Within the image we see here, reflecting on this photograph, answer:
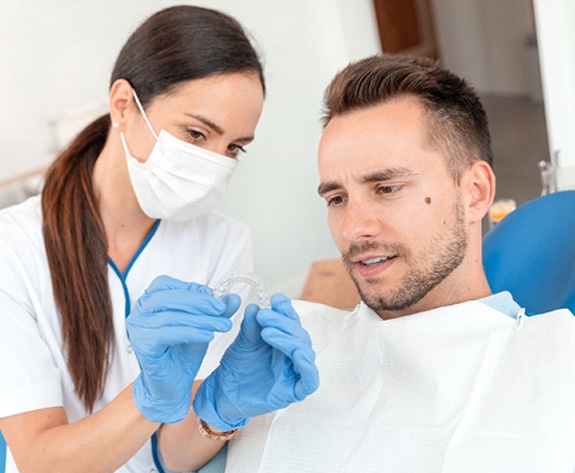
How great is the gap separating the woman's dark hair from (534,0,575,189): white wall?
1.11 metres

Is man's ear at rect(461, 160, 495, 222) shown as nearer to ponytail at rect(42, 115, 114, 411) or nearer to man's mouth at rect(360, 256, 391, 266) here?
man's mouth at rect(360, 256, 391, 266)

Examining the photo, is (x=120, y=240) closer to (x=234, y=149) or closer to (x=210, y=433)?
(x=234, y=149)

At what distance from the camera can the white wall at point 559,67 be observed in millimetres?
2254

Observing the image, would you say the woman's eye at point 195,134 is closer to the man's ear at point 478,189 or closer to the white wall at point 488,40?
the man's ear at point 478,189

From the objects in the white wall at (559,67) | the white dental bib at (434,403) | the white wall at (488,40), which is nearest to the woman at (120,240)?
the white dental bib at (434,403)

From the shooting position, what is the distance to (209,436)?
1.30 m

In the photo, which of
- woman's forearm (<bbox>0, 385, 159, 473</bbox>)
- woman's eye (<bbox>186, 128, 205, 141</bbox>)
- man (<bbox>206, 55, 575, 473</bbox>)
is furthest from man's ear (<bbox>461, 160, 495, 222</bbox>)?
woman's forearm (<bbox>0, 385, 159, 473</bbox>)

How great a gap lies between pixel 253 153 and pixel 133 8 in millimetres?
707

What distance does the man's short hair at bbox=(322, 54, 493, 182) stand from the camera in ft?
4.40

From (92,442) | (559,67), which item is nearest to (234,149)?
(92,442)

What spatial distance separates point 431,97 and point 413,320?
1.24 feet

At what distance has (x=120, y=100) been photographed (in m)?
1.51

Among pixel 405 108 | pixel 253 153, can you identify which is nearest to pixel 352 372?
pixel 405 108

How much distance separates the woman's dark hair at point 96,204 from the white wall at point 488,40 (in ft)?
15.0
